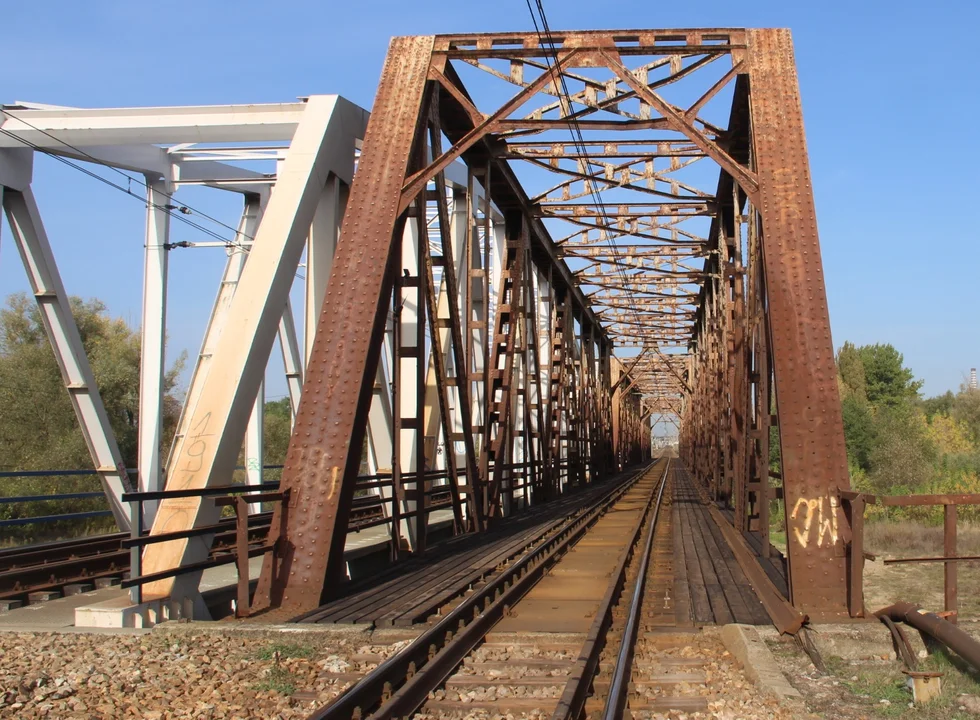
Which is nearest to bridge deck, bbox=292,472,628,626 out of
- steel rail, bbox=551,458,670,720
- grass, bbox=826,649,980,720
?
steel rail, bbox=551,458,670,720

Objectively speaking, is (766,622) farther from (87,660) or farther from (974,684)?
(87,660)

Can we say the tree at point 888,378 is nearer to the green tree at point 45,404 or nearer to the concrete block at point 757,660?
the green tree at point 45,404

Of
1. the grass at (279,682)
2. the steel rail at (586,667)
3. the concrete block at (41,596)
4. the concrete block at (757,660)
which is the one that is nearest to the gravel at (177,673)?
the grass at (279,682)

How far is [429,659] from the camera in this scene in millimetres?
6172

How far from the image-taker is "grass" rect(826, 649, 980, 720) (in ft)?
16.8

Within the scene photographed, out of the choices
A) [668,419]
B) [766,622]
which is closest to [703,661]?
[766,622]

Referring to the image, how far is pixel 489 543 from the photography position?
12.8 m

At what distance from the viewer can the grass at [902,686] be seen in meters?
5.13

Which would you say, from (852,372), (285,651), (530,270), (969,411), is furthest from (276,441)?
(852,372)

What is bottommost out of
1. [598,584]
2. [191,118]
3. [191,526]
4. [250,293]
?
[598,584]

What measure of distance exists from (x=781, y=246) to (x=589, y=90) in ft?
15.9

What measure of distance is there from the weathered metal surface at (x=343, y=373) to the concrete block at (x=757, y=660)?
11.4ft

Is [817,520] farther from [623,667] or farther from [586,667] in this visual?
[586,667]

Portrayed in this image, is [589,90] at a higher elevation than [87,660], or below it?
higher
